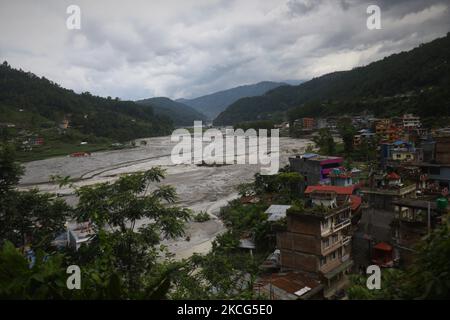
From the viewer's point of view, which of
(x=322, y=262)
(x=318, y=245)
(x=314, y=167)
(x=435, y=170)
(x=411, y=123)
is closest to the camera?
(x=318, y=245)

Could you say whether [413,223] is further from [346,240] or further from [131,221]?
[131,221]

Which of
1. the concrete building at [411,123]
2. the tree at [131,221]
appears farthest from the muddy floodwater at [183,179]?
the concrete building at [411,123]

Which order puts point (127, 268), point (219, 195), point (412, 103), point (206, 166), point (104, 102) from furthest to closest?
point (104, 102) < point (412, 103) < point (206, 166) < point (219, 195) < point (127, 268)

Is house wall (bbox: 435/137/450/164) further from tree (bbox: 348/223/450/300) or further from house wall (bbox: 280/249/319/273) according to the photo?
tree (bbox: 348/223/450/300)

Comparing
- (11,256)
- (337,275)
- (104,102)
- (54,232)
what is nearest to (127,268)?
(11,256)

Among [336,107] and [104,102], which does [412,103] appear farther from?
[104,102]

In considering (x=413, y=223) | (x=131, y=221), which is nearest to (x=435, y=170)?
(x=413, y=223)

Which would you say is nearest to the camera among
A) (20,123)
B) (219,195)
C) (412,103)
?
(219,195)

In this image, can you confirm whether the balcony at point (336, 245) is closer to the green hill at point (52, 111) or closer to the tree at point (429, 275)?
the tree at point (429, 275)
